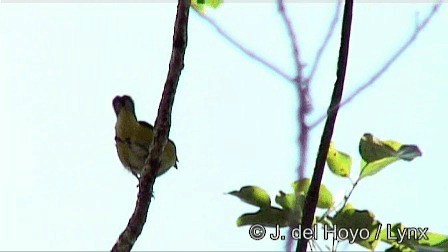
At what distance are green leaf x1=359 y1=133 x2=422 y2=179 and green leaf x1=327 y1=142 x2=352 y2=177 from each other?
0.10ft

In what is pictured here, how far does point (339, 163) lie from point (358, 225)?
0.49 ft

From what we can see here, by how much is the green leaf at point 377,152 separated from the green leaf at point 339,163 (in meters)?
0.03

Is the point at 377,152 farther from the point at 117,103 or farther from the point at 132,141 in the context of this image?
the point at 117,103

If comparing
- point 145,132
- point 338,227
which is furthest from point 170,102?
point 145,132

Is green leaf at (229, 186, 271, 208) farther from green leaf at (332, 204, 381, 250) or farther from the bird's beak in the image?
the bird's beak

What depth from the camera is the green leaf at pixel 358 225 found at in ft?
3.52

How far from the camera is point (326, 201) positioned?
1.13 m

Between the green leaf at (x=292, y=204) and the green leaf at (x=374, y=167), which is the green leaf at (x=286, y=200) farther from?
the green leaf at (x=374, y=167)

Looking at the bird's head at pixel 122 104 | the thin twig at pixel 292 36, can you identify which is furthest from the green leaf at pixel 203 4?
the bird's head at pixel 122 104

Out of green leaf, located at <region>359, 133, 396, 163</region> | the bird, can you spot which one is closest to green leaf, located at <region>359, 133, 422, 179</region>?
green leaf, located at <region>359, 133, 396, 163</region>

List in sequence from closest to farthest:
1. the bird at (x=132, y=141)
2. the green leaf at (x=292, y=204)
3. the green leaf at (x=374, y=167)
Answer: the green leaf at (x=292, y=204)
the green leaf at (x=374, y=167)
the bird at (x=132, y=141)

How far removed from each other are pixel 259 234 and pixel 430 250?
1.18 feet

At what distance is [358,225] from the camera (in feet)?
3.55

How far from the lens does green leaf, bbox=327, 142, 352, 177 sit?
3.90ft
